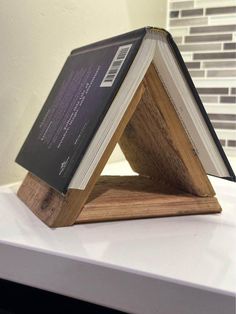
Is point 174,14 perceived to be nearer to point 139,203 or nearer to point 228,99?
point 228,99

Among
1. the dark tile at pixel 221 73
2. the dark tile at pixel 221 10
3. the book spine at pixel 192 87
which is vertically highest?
the dark tile at pixel 221 10

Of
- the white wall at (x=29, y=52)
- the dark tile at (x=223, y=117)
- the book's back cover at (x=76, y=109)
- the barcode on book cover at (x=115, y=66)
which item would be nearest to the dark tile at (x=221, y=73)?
the dark tile at (x=223, y=117)

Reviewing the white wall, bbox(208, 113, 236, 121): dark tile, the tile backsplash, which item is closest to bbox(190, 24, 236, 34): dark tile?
the tile backsplash

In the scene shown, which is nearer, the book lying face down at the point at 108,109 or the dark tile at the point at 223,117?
the book lying face down at the point at 108,109

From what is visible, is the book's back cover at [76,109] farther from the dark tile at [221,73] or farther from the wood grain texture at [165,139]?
the dark tile at [221,73]

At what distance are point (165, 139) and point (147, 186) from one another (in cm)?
9

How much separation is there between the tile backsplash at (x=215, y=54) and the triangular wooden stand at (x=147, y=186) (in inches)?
26.0

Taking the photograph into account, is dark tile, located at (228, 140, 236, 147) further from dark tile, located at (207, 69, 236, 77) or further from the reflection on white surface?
the reflection on white surface

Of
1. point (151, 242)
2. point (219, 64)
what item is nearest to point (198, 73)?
point (219, 64)

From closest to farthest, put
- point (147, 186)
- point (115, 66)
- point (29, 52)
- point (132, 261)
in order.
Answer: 1. point (132, 261)
2. point (115, 66)
3. point (147, 186)
4. point (29, 52)

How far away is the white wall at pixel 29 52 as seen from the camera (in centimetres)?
67

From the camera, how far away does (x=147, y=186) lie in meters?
0.58

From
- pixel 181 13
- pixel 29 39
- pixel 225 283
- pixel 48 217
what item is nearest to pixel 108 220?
pixel 48 217

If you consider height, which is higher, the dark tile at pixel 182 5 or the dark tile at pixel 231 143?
the dark tile at pixel 182 5
